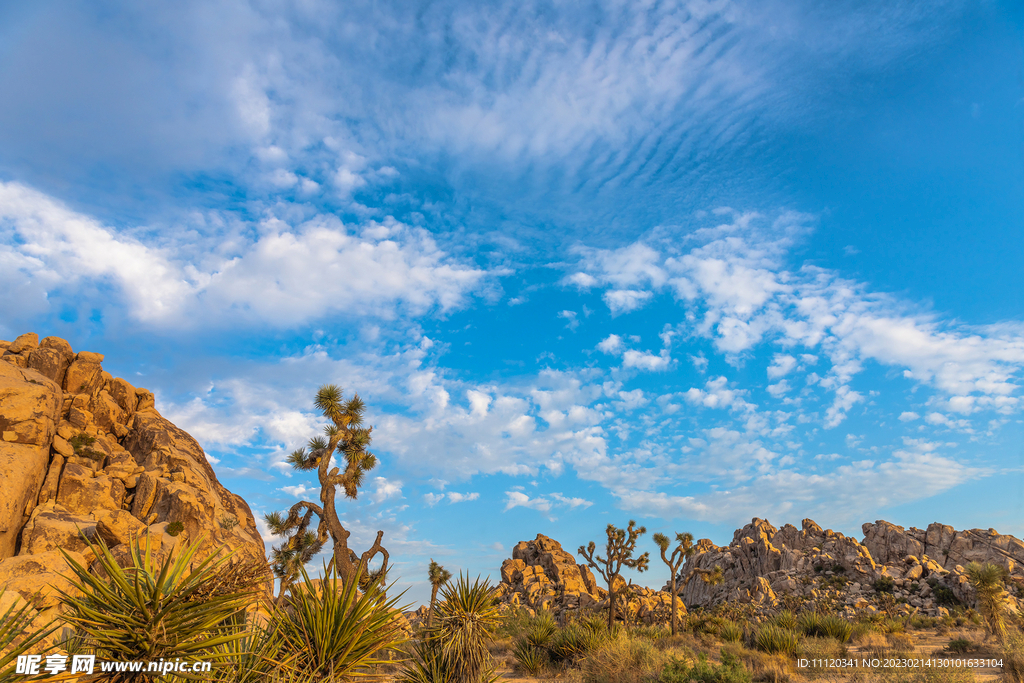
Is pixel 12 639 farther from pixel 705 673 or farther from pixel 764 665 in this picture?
pixel 764 665

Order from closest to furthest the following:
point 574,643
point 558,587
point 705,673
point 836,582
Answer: point 705,673, point 574,643, point 836,582, point 558,587

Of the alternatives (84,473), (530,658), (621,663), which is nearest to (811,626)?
(621,663)

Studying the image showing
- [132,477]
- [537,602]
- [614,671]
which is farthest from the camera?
[537,602]

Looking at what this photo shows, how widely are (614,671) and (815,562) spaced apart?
5315cm

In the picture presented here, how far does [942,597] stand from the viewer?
142ft

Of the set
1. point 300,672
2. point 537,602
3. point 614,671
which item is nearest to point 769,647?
point 614,671

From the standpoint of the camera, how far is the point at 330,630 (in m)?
6.67

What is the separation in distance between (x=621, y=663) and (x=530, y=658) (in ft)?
11.8

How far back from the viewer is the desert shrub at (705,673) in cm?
1277

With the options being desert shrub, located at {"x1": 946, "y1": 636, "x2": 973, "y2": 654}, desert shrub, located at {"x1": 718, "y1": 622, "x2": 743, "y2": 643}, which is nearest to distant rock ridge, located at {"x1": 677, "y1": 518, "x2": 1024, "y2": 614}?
desert shrub, located at {"x1": 718, "y1": 622, "x2": 743, "y2": 643}

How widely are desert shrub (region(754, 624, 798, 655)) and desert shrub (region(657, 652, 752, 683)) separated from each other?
5.88m

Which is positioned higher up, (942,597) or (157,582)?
(157,582)

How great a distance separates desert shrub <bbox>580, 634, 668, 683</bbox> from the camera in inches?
565

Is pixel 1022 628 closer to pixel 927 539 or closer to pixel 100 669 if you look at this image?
pixel 100 669
